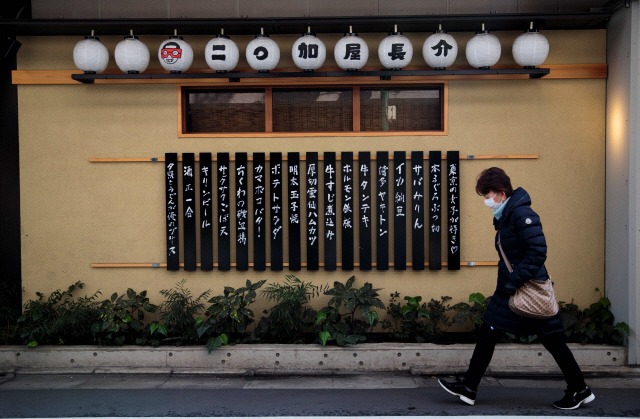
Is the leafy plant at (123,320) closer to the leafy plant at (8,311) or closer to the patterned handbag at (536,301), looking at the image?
the leafy plant at (8,311)

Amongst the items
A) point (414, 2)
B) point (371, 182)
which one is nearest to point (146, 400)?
point (371, 182)

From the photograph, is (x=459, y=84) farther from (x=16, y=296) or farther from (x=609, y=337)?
(x=16, y=296)

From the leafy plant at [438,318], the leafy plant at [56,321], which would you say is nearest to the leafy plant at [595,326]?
the leafy plant at [438,318]

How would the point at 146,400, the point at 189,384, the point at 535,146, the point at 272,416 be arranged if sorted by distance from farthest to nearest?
the point at 535,146, the point at 189,384, the point at 146,400, the point at 272,416

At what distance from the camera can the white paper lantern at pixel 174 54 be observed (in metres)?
6.49

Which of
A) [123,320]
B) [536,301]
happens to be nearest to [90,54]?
[123,320]

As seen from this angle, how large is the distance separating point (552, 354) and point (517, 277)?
3.03 ft

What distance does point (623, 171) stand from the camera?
641 centimetres

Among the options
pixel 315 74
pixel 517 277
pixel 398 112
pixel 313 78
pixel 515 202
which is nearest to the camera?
pixel 517 277

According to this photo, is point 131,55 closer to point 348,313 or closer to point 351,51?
point 351,51

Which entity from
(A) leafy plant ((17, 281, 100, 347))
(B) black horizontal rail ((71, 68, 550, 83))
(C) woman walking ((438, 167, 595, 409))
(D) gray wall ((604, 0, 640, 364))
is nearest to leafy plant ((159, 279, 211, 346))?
(A) leafy plant ((17, 281, 100, 347))

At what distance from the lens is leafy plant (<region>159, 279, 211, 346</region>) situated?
21.4 feet

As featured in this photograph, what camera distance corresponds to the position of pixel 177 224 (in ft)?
23.2

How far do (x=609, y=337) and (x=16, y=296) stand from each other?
8.53 metres
